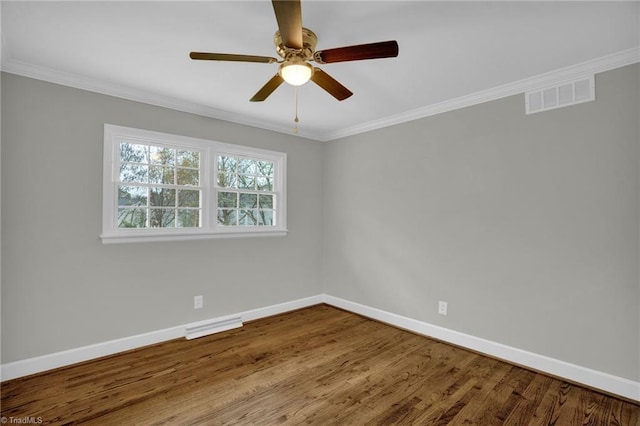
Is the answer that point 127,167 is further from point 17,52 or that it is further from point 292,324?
point 292,324

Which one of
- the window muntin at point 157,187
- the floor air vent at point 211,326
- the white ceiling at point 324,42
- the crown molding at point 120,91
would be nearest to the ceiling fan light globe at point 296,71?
the white ceiling at point 324,42

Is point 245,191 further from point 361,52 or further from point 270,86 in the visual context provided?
point 361,52

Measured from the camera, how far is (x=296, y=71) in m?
1.84

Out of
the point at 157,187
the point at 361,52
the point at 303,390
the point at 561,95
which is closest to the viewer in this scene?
the point at 361,52

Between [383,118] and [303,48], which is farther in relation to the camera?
[383,118]

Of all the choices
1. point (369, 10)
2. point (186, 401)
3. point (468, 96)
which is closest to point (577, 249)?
point (468, 96)

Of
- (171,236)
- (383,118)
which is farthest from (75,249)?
(383,118)

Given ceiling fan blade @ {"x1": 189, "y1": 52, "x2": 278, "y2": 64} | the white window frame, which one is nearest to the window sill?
the white window frame

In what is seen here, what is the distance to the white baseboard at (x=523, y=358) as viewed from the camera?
2.28m

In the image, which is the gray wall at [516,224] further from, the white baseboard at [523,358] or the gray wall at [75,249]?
the gray wall at [75,249]

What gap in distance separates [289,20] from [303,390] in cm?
242

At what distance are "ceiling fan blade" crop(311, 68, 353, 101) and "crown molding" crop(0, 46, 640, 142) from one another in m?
1.53

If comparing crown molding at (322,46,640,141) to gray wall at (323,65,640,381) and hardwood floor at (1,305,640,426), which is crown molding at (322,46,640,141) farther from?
hardwood floor at (1,305,640,426)

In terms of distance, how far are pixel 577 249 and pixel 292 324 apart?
2.89 meters
